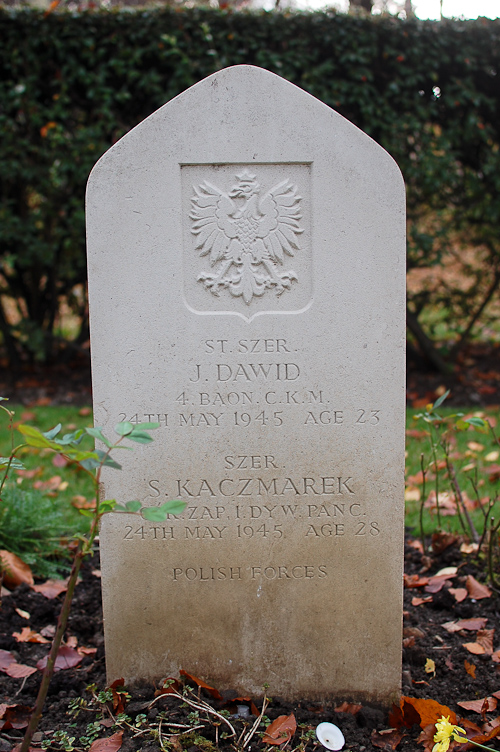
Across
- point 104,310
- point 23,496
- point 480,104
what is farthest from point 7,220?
point 480,104

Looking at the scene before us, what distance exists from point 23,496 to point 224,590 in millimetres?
1377

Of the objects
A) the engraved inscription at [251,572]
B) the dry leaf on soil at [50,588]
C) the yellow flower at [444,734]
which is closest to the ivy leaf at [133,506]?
the engraved inscription at [251,572]

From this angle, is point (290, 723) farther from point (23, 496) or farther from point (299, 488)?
point (23, 496)

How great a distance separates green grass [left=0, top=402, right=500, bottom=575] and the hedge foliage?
5.39ft

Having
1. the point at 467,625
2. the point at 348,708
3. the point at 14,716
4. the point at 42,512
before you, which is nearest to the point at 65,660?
the point at 14,716

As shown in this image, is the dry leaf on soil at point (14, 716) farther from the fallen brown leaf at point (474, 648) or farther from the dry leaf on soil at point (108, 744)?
the fallen brown leaf at point (474, 648)

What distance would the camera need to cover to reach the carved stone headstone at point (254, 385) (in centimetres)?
211

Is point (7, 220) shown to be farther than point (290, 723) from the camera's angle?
Yes

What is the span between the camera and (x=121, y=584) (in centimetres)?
224

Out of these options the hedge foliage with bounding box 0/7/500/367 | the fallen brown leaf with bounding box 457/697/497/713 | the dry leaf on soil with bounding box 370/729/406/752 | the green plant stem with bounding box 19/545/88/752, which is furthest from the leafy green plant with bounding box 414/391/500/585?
the hedge foliage with bounding box 0/7/500/367

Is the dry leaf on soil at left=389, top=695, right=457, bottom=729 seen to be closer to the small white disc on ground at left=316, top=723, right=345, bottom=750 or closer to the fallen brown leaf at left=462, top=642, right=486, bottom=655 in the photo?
the small white disc on ground at left=316, top=723, right=345, bottom=750

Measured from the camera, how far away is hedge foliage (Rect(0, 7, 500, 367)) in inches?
210

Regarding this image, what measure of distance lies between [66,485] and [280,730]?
2408 mm

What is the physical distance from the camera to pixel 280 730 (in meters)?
2.04
